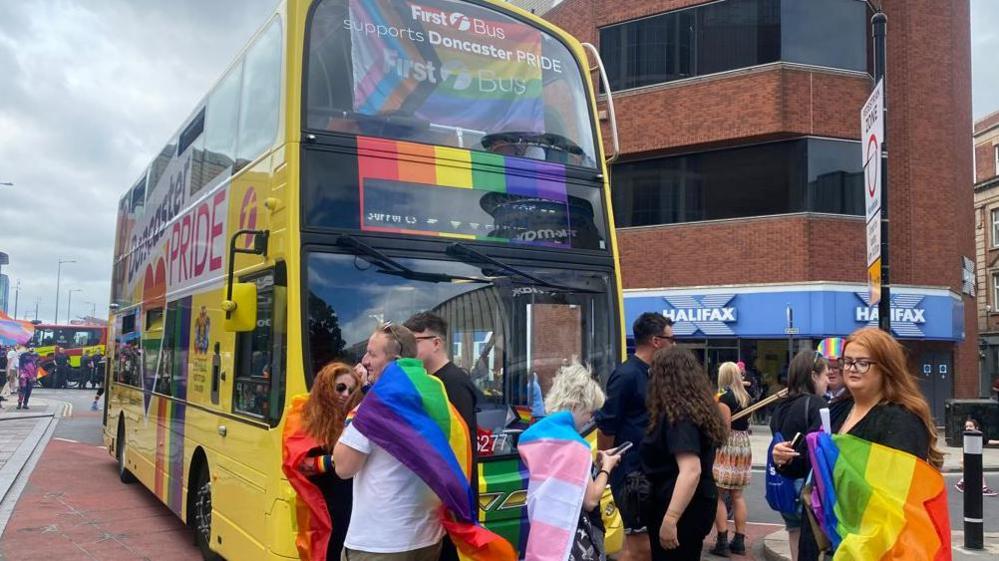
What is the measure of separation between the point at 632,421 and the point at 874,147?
5.53 meters

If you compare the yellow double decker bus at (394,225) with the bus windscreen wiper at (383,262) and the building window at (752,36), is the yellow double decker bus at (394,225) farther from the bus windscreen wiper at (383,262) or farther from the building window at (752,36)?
the building window at (752,36)

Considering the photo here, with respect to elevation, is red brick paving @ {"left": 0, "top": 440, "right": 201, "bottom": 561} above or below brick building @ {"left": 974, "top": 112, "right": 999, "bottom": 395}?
below

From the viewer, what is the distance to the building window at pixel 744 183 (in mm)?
21656

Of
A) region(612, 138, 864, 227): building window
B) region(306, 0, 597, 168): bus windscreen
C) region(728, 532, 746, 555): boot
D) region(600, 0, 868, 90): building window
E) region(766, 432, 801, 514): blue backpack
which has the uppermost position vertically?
region(600, 0, 868, 90): building window

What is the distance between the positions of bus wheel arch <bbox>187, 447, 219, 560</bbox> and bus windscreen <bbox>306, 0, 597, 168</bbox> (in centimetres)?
329

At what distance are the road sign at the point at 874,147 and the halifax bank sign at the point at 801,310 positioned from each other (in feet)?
39.0

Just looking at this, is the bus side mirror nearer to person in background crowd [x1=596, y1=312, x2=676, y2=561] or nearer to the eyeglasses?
person in background crowd [x1=596, y1=312, x2=676, y2=561]

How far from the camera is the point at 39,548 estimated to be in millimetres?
7984

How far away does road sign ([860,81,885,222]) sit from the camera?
8.87 meters

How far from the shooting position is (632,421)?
16.1 feet

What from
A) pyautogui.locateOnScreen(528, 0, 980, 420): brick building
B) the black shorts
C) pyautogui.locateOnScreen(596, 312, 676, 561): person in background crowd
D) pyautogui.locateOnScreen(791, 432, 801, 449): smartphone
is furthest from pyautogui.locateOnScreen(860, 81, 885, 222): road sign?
pyautogui.locateOnScreen(528, 0, 980, 420): brick building

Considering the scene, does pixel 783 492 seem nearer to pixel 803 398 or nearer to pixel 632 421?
pixel 803 398

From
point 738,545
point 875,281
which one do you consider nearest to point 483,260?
point 738,545

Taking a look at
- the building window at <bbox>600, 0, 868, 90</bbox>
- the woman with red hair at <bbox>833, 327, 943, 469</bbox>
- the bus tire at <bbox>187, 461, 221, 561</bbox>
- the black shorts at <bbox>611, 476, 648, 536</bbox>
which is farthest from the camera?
the building window at <bbox>600, 0, 868, 90</bbox>
